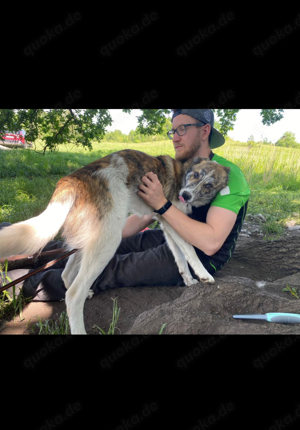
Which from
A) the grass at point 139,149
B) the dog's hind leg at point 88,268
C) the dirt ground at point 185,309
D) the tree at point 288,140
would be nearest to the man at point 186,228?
the dirt ground at point 185,309

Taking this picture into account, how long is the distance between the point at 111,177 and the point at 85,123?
184cm

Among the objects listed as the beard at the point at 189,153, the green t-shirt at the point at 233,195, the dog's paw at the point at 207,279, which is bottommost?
the dog's paw at the point at 207,279

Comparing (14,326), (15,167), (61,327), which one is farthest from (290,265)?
(15,167)

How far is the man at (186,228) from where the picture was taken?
6.69 feet

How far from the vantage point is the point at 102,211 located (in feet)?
6.08

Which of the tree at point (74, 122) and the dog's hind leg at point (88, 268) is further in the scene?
the tree at point (74, 122)

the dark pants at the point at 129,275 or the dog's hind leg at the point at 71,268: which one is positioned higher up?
the dog's hind leg at the point at 71,268

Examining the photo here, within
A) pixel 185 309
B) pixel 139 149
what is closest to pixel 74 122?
pixel 139 149

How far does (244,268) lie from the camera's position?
3.09 m

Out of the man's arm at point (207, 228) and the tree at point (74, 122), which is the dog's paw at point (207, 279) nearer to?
the man's arm at point (207, 228)

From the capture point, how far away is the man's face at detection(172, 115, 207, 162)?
2334 mm

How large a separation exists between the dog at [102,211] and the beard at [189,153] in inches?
3.8

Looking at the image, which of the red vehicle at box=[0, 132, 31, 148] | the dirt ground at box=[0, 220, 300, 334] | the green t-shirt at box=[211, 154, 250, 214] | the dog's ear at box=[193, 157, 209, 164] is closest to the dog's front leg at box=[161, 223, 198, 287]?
the dirt ground at box=[0, 220, 300, 334]

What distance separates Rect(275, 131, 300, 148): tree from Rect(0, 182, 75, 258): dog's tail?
329 centimetres
